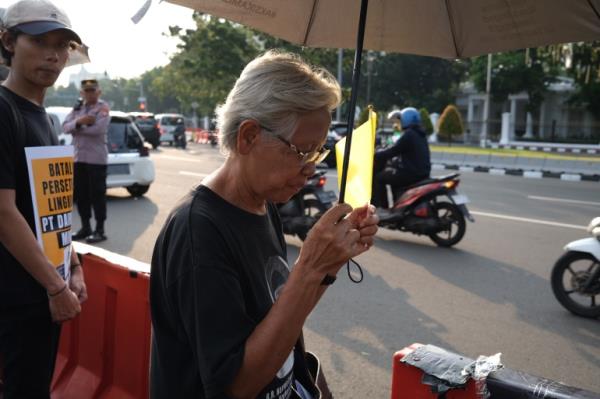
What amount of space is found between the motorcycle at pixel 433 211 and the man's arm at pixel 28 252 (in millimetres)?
5424

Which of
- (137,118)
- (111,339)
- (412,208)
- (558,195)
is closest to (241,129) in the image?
(111,339)

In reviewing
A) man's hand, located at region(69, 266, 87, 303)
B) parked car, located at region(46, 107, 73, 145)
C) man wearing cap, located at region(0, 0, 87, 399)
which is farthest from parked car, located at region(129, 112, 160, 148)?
man wearing cap, located at region(0, 0, 87, 399)

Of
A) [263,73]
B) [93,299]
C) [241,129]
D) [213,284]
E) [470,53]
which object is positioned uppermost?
[470,53]

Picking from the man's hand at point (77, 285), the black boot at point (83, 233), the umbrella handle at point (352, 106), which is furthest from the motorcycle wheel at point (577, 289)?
the black boot at point (83, 233)

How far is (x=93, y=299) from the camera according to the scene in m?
2.88

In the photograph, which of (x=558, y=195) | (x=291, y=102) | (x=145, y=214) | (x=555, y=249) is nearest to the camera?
(x=291, y=102)

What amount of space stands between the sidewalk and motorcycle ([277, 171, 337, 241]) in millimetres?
11067

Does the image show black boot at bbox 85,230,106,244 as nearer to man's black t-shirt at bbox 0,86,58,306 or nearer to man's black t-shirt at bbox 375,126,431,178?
man's black t-shirt at bbox 375,126,431,178

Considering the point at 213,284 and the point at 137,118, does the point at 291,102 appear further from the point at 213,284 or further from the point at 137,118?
the point at 137,118

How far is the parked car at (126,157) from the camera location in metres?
9.84

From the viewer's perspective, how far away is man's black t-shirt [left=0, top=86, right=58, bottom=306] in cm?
177

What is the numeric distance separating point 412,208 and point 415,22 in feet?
16.5

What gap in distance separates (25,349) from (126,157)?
8434 millimetres

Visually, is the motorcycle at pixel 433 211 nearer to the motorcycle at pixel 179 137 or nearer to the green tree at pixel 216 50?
the green tree at pixel 216 50
